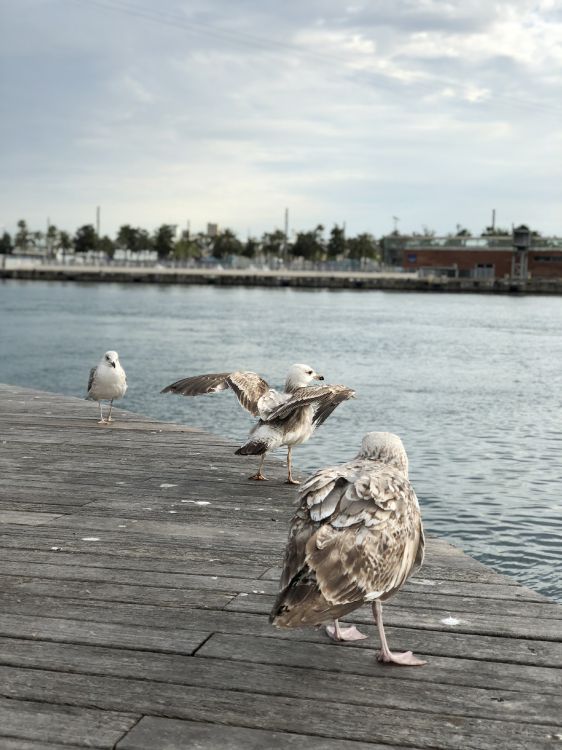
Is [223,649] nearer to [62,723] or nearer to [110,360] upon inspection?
[62,723]

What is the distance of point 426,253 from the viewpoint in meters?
158

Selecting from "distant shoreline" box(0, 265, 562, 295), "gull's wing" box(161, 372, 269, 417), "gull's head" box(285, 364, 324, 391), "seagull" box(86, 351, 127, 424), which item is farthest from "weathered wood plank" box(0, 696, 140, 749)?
"distant shoreline" box(0, 265, 562, 295)

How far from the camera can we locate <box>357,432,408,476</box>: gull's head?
4602mm

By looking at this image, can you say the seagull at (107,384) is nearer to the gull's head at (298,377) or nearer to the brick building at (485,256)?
the gull's head at (298,377)

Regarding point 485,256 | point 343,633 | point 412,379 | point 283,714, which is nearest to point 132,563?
point 343,633

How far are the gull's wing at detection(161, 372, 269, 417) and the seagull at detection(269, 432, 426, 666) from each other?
4145 mm

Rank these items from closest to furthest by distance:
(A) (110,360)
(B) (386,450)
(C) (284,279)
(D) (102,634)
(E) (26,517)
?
1. (D) (102,634)
2. (B) (386,450)
3. (E) (26,517)
4. (A) (110,360)
5. (C) (284,279)

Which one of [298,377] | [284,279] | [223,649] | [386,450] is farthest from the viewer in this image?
[284,279]

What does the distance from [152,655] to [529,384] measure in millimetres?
29928

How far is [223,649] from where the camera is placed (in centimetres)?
437

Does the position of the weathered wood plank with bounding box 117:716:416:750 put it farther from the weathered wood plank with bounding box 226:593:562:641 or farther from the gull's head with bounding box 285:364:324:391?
the gull's head with bounding box 285:364:324:391

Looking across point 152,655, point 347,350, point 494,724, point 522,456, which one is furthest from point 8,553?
point 347,350

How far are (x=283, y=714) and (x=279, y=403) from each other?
4569 millimetres

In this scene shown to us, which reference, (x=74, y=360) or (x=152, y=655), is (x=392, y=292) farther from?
(x=152, y=655)
